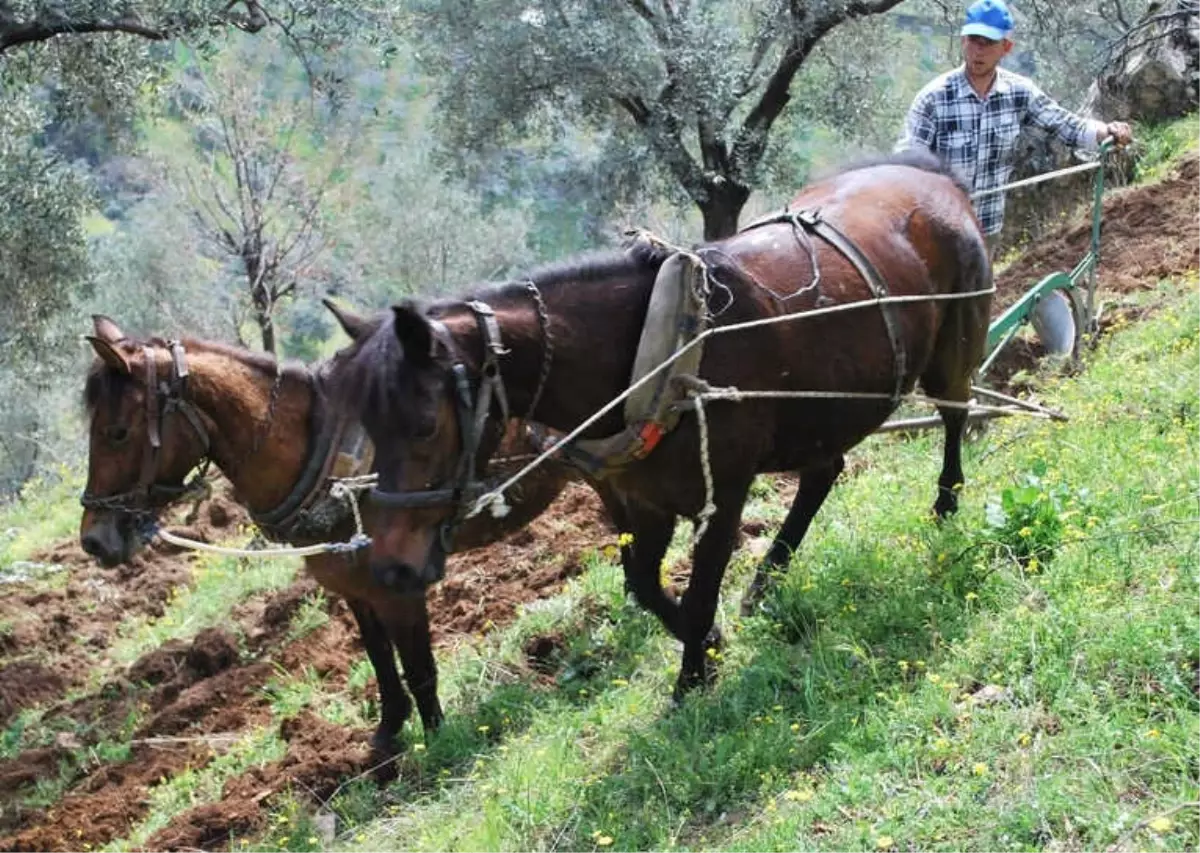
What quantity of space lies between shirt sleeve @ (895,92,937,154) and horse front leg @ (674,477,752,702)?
2889 mm

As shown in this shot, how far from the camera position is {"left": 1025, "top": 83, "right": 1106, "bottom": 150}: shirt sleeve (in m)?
6.38

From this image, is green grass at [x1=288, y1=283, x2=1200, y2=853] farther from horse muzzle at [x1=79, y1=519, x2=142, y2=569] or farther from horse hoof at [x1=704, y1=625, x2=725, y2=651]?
horse muzzle at [x1=79, y1=519, x2=142, y2=569]

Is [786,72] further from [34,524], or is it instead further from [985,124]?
[34,524]

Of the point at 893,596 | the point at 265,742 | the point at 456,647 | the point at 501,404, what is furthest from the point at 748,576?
the point at 265,742

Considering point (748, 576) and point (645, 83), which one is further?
point (645, 83)

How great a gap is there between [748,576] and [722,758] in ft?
6.21

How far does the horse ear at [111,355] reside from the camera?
5328mm

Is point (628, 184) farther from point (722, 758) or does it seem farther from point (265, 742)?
point (722, 758)

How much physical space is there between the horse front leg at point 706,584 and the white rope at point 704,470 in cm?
12

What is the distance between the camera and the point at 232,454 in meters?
5.66

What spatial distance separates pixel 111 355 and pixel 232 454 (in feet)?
2.28

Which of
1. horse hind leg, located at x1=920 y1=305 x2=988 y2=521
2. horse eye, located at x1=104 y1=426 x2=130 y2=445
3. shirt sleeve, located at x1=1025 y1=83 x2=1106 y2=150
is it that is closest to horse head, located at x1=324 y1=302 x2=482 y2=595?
horse eye, located at x1=104 y1=426 x2=130 y2=445

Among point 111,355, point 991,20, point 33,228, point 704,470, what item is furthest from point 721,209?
point 704,470

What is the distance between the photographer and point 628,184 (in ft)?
57.4
